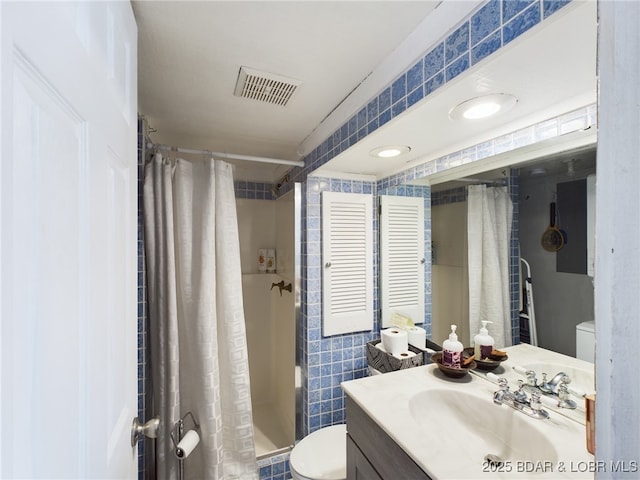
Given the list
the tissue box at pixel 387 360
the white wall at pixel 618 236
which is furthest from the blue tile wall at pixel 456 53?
the tissue box at pixel 387 360

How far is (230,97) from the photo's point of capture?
53.3 inches

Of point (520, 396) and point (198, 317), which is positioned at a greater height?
point (198, 317)

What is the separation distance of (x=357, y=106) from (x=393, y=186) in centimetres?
68

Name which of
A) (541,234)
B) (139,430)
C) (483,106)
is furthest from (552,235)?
(139,430)

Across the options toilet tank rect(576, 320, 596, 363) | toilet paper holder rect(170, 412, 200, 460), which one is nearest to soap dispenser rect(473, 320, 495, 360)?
toilet tank rect(576, 320, 596, 363)

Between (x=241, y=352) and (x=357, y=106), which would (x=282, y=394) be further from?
(x=357, y=106)

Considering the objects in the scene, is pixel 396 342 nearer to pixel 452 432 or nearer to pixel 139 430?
pixel 452 432

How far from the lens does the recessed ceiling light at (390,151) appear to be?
1344mm

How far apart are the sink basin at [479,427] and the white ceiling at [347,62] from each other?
106 cm

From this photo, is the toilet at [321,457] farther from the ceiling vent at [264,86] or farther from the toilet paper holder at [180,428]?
the ceiling vent at [264,86]

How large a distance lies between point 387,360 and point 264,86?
155 cm

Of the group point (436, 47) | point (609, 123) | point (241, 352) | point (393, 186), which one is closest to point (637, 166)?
point (609, 123)

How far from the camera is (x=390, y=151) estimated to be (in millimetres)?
1396

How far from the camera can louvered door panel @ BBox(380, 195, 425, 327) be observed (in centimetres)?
174
